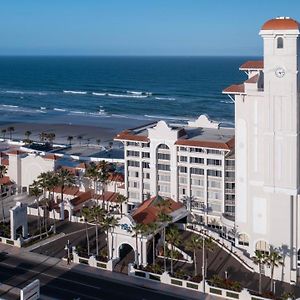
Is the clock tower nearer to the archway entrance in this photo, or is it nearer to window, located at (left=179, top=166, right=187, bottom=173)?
window, located at (left=179, top=166, right=187, bottom=173)

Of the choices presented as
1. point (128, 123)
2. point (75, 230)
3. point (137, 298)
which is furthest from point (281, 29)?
point (128, 123)

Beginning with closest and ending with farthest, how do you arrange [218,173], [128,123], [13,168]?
[218,173]
[13,168]
[128,123]

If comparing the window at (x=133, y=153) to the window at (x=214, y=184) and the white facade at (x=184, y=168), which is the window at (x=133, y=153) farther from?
the window at (x=214, y=184)

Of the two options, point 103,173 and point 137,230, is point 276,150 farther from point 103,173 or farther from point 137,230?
point 103,173

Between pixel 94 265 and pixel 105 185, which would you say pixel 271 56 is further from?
pixel 105 185

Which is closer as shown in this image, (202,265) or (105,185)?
(202,265)

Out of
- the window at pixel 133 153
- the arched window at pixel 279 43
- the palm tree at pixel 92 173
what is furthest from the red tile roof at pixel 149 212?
the arched window at pixel 279 43
